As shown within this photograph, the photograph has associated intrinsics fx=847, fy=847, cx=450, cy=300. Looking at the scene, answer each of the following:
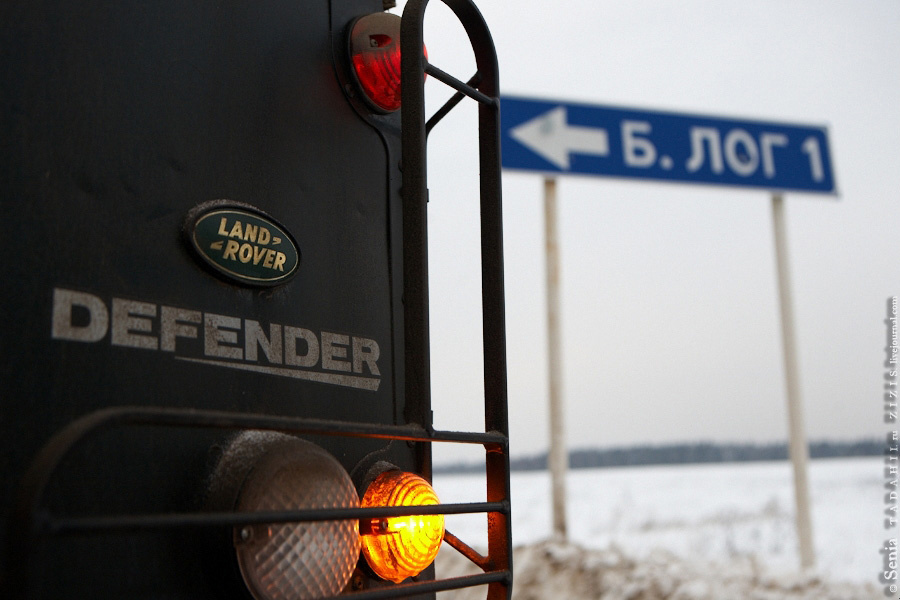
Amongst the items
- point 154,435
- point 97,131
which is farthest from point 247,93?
point 154,435

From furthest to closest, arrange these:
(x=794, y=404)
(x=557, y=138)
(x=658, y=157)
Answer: (x=794, y=404), (x=658, y=157), (x=557, y=138)

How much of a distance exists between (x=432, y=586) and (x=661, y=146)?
3672 millimetres

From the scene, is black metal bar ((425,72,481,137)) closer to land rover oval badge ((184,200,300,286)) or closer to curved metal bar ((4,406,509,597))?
land rover oval badge ((184,200,300,286))

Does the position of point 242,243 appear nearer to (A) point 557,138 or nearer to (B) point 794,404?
(A) point 557,138

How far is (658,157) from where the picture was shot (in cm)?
425

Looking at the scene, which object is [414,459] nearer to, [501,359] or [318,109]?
[501,359]

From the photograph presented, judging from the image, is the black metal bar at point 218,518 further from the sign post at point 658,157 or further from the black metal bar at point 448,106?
the sign post at point 658,157

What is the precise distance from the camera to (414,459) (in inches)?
50.7

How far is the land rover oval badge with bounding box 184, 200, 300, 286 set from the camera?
3.36 ft

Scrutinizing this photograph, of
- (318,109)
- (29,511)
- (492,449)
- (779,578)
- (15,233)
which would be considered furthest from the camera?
(779,578)

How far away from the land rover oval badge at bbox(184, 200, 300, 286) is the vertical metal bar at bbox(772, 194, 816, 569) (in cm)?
412

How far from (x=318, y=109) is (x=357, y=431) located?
0.56 m

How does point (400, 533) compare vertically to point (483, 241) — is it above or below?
below

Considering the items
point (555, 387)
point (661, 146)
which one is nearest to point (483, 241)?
point (555, 387)
